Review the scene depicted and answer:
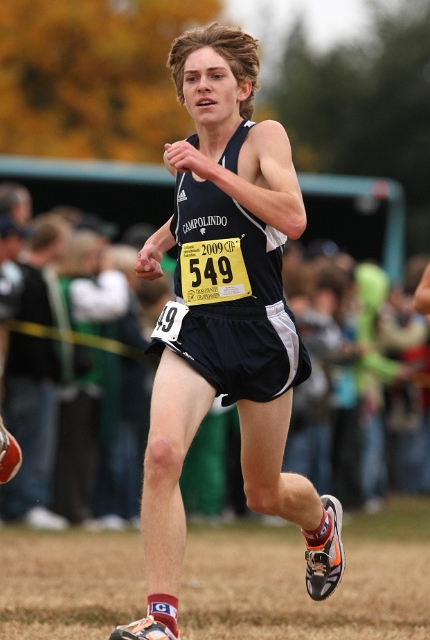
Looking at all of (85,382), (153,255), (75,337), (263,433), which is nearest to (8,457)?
(153,255)

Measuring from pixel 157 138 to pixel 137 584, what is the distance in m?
23.3

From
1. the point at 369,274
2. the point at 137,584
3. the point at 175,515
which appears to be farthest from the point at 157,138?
the point at 175,515

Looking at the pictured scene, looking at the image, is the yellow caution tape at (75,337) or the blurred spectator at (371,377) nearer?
the yellow caution tape at (75,337)

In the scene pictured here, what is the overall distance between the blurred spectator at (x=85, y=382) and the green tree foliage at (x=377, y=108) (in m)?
31.8

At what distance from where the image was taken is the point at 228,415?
12.0m

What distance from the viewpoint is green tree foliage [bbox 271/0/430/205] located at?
45.5m

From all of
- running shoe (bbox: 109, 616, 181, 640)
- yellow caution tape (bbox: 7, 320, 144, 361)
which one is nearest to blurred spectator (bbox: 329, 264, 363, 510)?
yellow caution tape (bbox: 7, 320, 144, 361)

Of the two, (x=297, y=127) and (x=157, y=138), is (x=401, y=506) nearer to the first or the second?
(x=157, y=138)

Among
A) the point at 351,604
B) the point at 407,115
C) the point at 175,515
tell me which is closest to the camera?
the point at 175,515

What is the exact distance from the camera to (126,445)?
36.1ft

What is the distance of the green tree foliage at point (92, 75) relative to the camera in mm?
28203

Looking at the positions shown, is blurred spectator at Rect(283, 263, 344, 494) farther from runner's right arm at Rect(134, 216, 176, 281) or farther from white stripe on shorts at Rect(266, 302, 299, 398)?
white stripe on shorts at Rect(266, 302, 299, 398)

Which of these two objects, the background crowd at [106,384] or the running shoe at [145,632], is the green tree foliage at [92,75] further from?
the running shoe at [145,632]

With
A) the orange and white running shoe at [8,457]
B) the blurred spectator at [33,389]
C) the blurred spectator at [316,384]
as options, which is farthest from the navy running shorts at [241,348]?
the blurred spectator at [316,384]
